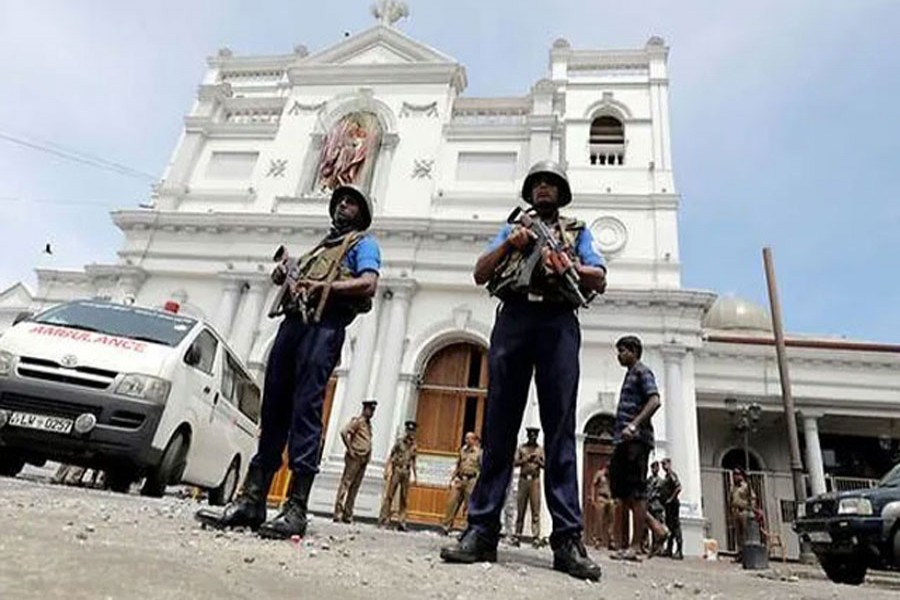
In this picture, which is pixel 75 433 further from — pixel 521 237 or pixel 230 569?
pixel 521 237

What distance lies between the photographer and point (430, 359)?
15570 millimetres

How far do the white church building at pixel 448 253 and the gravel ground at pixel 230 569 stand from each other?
10.3 m

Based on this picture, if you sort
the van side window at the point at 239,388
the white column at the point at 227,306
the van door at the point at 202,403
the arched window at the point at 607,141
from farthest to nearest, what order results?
1. the arched window at the point at 607,141
2. the white column at the point at 227,306
3. the van side window at the point at 239,388
4. the van door at the point at 202,403

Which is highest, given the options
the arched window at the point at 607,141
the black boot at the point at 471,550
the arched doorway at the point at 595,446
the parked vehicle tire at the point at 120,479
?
the arched window at the point at 607,141

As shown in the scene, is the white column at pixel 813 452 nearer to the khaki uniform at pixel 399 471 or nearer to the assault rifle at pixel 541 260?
the khaki uniform at pixel 399 471

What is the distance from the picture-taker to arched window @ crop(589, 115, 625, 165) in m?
18.9

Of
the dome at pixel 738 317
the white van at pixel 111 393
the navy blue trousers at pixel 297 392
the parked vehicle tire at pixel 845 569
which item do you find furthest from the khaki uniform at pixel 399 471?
the dome at pixel 738 317

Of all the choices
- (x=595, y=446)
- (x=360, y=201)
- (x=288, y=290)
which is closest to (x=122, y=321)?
(x=288, y=290)

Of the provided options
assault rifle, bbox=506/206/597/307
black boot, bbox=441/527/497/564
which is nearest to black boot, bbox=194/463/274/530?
black boot, bbox=441/527/497/564

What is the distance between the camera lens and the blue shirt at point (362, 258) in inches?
148

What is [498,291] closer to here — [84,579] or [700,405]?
[84,579]

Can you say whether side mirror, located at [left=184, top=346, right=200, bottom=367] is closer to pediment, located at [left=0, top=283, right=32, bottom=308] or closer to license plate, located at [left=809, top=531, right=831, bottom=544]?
license plate, located at [left=809, top=531, right=831, bottom=544]

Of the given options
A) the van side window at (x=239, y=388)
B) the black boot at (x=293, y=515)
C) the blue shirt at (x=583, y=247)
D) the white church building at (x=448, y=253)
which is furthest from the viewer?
the white church building at (x=448, y=253)

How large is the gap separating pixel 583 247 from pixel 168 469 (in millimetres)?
4676
